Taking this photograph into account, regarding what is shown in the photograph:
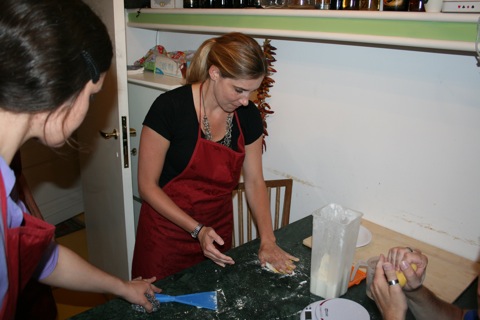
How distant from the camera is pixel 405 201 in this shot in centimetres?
168

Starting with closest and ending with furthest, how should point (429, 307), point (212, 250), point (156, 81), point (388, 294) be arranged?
point (388, 294), point (429, 307), point (212, 250), point (156, 81)

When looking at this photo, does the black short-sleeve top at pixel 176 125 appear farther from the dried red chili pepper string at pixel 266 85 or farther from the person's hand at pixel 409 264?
the person's hand at pixel 409 264

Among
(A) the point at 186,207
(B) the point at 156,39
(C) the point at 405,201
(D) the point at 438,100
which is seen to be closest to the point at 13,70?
(A) the point at 186,207

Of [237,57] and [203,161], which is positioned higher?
[237,57]

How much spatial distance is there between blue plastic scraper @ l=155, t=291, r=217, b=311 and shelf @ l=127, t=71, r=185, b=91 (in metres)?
1.13

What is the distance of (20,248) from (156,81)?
1.46 m

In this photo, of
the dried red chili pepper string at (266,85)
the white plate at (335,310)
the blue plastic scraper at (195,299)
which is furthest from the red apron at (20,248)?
the dried red chili pepper string at (266,85)

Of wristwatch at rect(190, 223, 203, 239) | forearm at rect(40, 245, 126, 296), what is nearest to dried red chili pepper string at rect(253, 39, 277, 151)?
wristwatch at rect(190, 223, 203, 239)

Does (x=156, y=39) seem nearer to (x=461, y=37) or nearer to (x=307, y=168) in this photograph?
(x=307, y=168)

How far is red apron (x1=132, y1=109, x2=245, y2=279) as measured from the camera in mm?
1569

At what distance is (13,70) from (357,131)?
1.37m

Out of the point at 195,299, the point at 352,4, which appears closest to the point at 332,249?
the point at 195,299

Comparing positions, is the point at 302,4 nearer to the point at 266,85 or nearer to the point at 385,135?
the point at 266,85

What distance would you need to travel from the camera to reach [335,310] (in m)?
1.14
